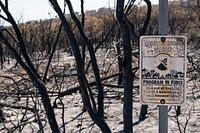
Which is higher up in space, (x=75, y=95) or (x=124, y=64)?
(x=124, y=64)

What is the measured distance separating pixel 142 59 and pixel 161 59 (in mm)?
101

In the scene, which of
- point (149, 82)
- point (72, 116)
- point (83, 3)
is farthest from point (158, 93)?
point (72, 116)

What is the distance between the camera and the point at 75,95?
11.0 meters

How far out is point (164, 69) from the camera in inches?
84.4

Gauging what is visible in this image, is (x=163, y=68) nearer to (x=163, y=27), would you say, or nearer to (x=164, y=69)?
(x=164, y=69)

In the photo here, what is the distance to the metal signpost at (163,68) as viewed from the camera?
7.02 ft

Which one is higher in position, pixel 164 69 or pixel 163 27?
pixel 163 27

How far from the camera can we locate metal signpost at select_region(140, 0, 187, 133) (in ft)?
7.02

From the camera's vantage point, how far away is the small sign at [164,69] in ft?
7.02

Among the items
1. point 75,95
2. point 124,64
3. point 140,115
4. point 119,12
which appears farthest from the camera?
point 75,95

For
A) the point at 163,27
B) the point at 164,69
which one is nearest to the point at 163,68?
the point at 164,69

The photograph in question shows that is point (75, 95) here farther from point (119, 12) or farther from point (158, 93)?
point (158, 93)

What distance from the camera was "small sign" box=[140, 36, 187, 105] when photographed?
214 centimetres

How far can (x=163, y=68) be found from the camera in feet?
→ 7.03
